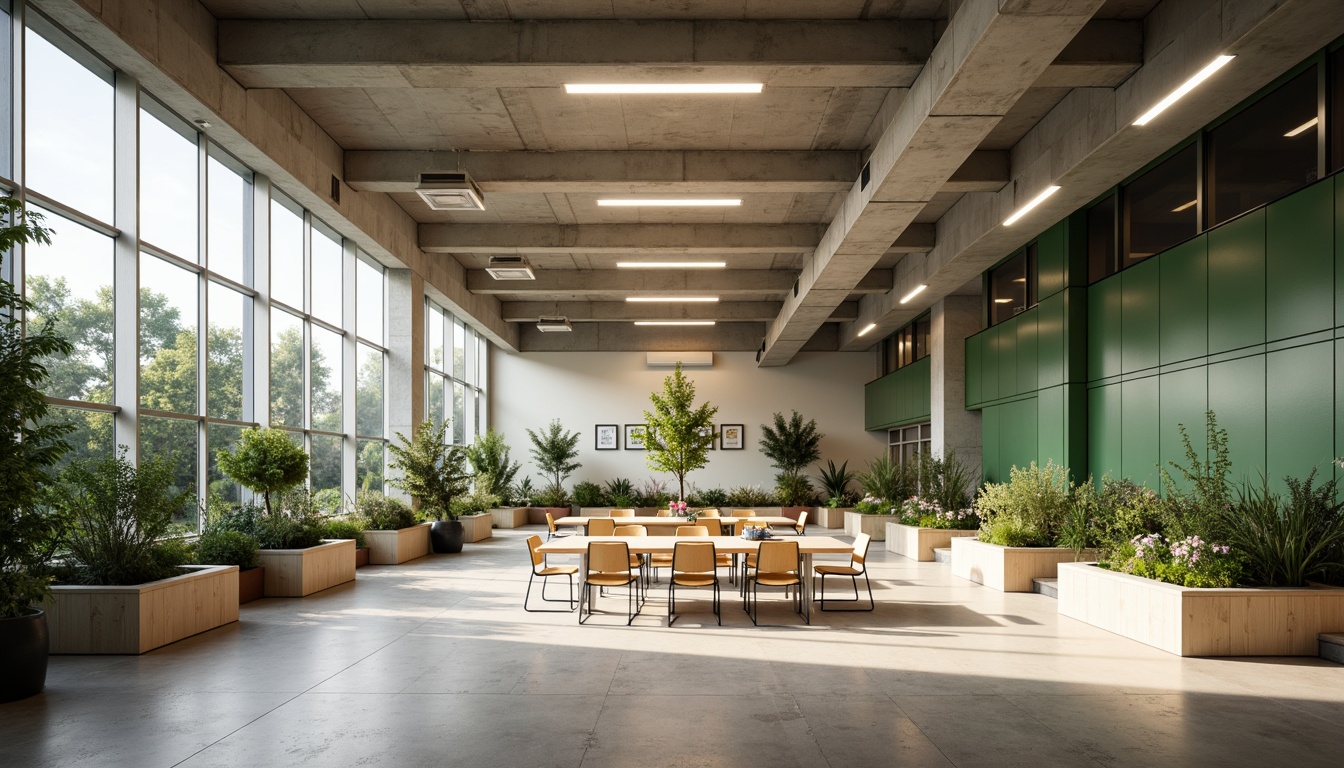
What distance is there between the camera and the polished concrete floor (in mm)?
4316

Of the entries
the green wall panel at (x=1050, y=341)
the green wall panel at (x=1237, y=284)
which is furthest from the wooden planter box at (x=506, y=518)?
the green wall panel at (x=1237, y=284)

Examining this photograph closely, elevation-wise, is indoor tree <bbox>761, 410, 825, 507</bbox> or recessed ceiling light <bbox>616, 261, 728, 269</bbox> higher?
recessed ceiling light <bbox>616, 261, 728, 269</bbox>

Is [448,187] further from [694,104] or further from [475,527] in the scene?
[475,527]

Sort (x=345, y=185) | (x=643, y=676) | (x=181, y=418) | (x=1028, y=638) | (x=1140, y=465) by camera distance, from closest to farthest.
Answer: (x=643, y=676), (x=1028, y=638), (x=181, y=418), (x=1140, y=465), (x=345, y=185)

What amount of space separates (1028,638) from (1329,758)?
3.03 metres

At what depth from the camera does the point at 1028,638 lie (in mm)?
7238

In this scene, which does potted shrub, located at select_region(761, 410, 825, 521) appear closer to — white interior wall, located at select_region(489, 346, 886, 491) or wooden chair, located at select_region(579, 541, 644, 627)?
white interior wall, located at select_region(489, 346, 886, 491)

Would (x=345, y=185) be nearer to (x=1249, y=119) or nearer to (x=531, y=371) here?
(x=1249, y=119)

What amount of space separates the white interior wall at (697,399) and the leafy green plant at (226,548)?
13855mm

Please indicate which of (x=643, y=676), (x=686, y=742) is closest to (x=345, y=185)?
(x=643, y=676)

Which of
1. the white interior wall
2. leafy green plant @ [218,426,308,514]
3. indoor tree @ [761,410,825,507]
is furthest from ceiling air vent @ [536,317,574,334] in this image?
leafy green plant @ [218,426,308,514]

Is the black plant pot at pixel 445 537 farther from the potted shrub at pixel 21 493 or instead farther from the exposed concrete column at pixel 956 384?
the potted shrub at pixel 21 493

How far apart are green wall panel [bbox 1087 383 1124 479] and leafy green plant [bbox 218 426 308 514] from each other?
9331 millimetres

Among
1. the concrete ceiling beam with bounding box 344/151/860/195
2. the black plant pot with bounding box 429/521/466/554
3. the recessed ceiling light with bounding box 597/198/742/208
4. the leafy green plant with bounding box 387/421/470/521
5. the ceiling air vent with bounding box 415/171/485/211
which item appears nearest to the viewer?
the ceiling air vent with bounding box 415/171/485/211
